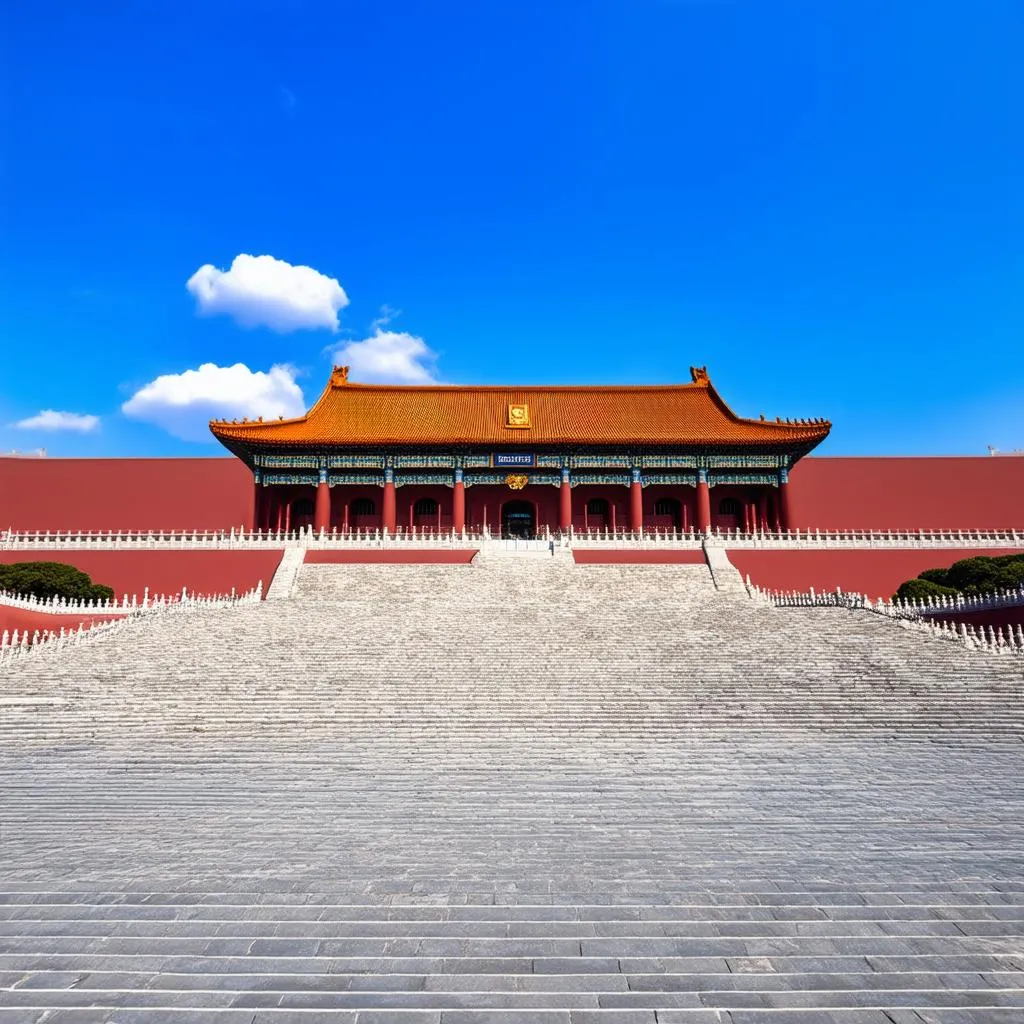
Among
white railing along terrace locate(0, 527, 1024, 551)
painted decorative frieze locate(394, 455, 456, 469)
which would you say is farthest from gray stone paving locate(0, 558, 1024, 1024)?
painted decorative frieze locate(394, 455, 456, 469)

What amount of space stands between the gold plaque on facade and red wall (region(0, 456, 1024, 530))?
2894 millimetres

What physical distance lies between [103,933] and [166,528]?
25.4 metres

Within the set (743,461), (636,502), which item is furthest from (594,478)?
(743,461)

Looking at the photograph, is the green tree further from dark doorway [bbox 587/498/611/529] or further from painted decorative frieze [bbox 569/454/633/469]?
dark doorway [bbox 587/498/611/529]

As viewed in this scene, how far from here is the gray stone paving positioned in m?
2.99

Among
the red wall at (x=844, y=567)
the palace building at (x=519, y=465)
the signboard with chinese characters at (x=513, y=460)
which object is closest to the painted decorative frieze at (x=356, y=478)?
the palace building at (x=519, y=465)

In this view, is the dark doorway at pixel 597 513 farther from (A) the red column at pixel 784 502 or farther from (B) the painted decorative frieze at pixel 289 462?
(B) the painted decorative frieze at pixel 289 462

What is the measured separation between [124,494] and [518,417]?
16623 millimetres

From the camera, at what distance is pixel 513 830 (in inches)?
204

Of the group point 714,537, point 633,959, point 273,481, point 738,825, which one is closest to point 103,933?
point 633,959

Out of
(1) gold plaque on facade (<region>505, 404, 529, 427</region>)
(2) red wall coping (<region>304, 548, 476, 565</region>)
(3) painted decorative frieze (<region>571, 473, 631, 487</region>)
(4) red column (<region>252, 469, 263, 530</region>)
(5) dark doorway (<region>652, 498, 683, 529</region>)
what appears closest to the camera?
(2) red wall coping (<region>304, 548, 476, 565</region>)

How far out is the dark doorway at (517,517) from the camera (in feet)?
88.8

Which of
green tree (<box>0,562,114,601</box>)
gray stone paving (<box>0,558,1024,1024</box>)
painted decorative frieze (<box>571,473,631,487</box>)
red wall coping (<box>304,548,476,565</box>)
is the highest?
painted decorative frieze (<box>571,473,631,487</box>)

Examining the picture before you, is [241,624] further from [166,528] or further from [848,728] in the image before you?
[166,528]
